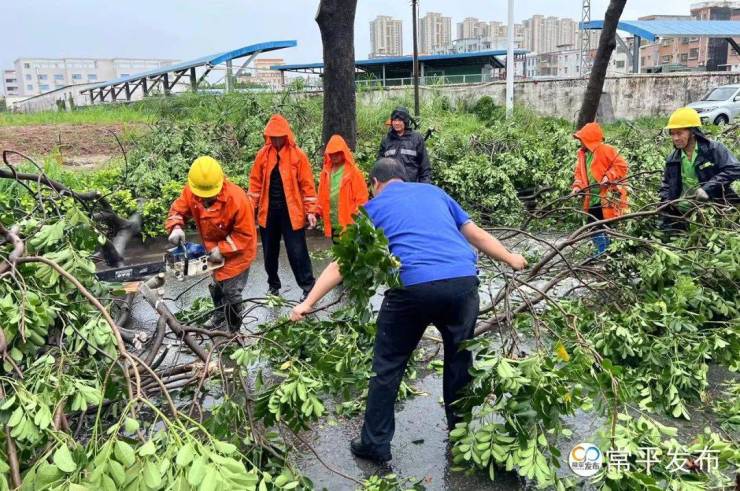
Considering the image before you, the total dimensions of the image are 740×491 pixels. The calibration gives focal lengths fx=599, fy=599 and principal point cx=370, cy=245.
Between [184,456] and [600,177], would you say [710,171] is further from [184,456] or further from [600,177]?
[184,456]

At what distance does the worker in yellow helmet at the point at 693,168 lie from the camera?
15.5 ft

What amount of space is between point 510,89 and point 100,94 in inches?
830

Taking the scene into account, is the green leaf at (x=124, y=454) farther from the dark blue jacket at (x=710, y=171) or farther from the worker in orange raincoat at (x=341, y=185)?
the dark blue jacket at (x=710, y=171)

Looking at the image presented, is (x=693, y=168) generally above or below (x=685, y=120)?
below

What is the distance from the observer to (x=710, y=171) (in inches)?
192

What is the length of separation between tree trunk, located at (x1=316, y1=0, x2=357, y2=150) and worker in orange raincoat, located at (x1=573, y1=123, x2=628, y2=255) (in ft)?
12.1

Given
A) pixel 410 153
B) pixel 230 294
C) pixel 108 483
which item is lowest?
pixel 230 294

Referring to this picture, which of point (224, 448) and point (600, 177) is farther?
point (600, 177)

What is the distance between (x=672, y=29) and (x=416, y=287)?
126ft

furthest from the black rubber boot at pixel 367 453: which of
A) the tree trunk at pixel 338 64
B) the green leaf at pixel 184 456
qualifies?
the tree trunk at pixel 338 64

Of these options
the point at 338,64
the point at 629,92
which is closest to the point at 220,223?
the point at 338,64

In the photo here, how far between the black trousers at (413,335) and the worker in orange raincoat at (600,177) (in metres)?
3.08

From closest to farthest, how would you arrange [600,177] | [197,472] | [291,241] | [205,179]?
[197,472]
[205,179]
[291,241]
[600,177]

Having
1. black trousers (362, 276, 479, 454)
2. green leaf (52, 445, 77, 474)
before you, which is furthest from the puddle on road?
green leaf (52, 445, 77, 474)
